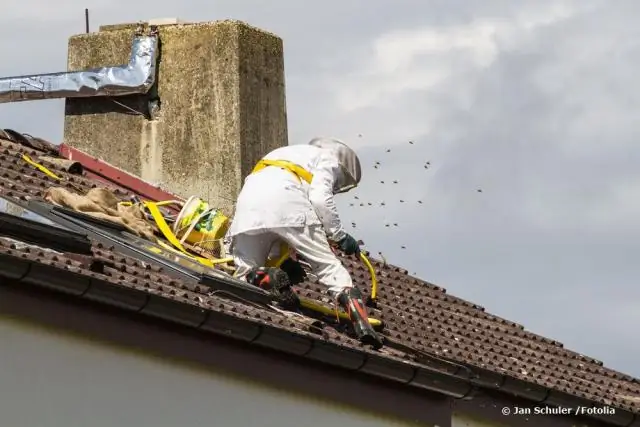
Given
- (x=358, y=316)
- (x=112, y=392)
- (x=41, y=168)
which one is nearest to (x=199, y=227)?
(x=41, y=168)

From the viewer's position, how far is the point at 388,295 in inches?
679

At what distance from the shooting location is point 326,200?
14625 millimetres

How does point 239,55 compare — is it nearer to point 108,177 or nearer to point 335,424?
point 108,177

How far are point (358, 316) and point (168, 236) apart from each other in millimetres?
1885

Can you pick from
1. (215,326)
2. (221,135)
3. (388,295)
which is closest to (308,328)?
(215,326)

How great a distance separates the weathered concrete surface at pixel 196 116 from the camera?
713 inches

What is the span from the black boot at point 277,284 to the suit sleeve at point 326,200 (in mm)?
497

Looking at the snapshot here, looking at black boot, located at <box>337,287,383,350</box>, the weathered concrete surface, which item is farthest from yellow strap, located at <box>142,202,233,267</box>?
the weathered concrete surface

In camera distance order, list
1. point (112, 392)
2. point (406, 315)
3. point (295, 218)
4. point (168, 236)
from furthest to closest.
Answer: point (406, 315), point (168, 236), point (295, 218), point (112, 392)

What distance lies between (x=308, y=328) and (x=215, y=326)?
62.8 inches

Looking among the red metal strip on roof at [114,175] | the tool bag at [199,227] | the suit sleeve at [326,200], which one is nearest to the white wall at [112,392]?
the suit sleeve at [326,200]

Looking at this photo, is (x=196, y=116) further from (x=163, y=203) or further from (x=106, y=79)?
(x=163, y=203)

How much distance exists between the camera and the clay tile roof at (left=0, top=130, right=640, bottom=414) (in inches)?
486

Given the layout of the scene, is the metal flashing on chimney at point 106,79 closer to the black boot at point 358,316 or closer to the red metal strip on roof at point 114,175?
the red metal strip on roof at point 114,175
